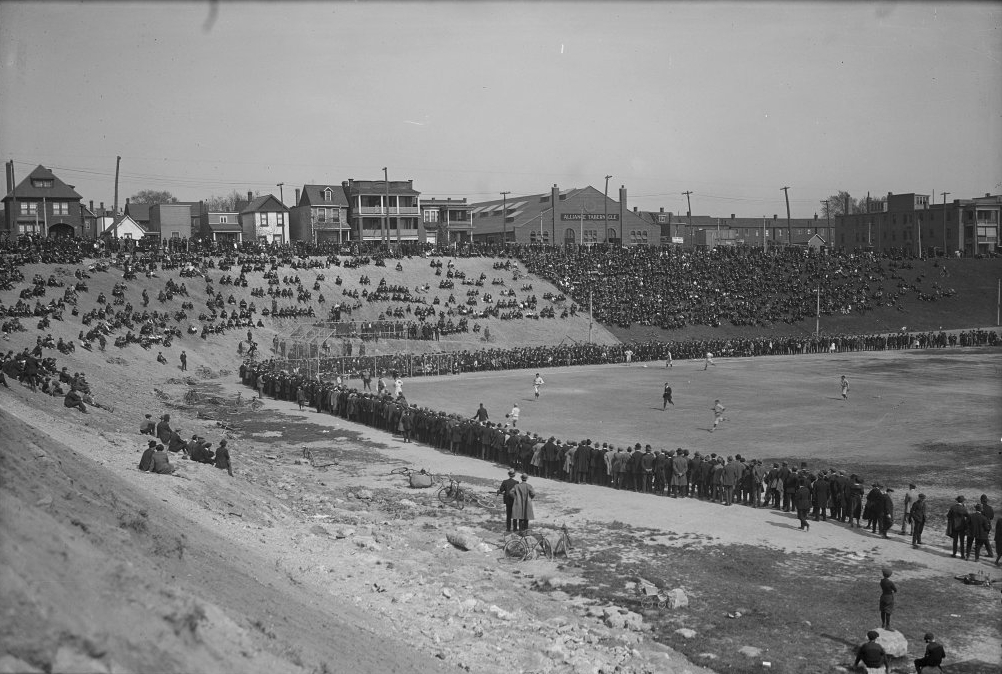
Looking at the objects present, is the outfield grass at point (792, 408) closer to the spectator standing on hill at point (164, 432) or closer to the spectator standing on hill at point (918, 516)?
the spectator standing on hill at point (918, 516)

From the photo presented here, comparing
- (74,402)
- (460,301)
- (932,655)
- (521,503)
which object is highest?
(460,301)

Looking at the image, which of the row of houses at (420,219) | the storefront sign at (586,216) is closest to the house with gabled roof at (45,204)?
the row of houses at (420,219)

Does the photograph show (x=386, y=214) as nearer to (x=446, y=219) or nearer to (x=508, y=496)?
(x=446, y=219)

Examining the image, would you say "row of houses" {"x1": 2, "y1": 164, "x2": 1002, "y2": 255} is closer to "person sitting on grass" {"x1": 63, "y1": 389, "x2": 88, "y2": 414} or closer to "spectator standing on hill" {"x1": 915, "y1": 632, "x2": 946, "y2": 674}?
"person sitting on grass" {"x1": 63, "y1": 389, "x2": 88, "y2": 414}

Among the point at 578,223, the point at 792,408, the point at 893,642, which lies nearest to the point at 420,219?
the point at 578,223

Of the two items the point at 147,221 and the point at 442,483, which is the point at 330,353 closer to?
the point at 442,483

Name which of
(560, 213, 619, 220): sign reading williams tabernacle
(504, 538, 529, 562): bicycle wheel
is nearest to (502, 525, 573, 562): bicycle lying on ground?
(504, 538, 529, 562): bicycle wheel
